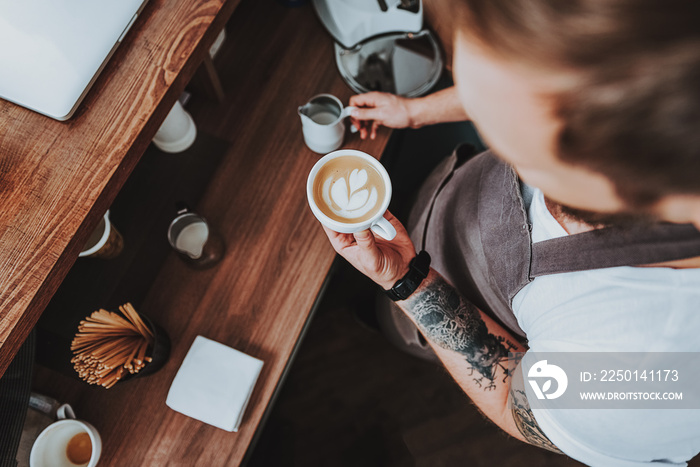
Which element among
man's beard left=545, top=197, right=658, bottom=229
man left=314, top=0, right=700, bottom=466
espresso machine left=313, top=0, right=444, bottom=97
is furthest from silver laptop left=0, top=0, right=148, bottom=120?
man's beard left=545, top=197, right=658, bottom=229

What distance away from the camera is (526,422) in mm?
764

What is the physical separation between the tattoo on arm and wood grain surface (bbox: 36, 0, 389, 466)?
250 millimetres

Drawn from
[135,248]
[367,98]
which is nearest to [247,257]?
[135,248]

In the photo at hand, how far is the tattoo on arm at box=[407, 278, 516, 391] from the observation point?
35.2 inches

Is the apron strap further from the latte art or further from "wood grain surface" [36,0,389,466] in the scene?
"wood grain surface" [36,0,389,466]

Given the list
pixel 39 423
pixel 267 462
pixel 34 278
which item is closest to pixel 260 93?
pixel 34 278

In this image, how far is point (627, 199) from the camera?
460mm

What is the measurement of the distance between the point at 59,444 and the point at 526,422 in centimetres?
88

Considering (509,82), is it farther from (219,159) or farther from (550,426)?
(219,159)

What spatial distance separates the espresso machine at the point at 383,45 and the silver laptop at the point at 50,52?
2.04 ft

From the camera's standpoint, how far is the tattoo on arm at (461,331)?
0.89m

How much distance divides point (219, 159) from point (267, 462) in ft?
3.69

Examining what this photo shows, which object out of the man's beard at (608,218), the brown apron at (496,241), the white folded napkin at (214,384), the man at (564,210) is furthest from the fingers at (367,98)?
the white folded napkin at (214,384)

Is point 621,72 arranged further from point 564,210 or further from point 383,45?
point 383,45
